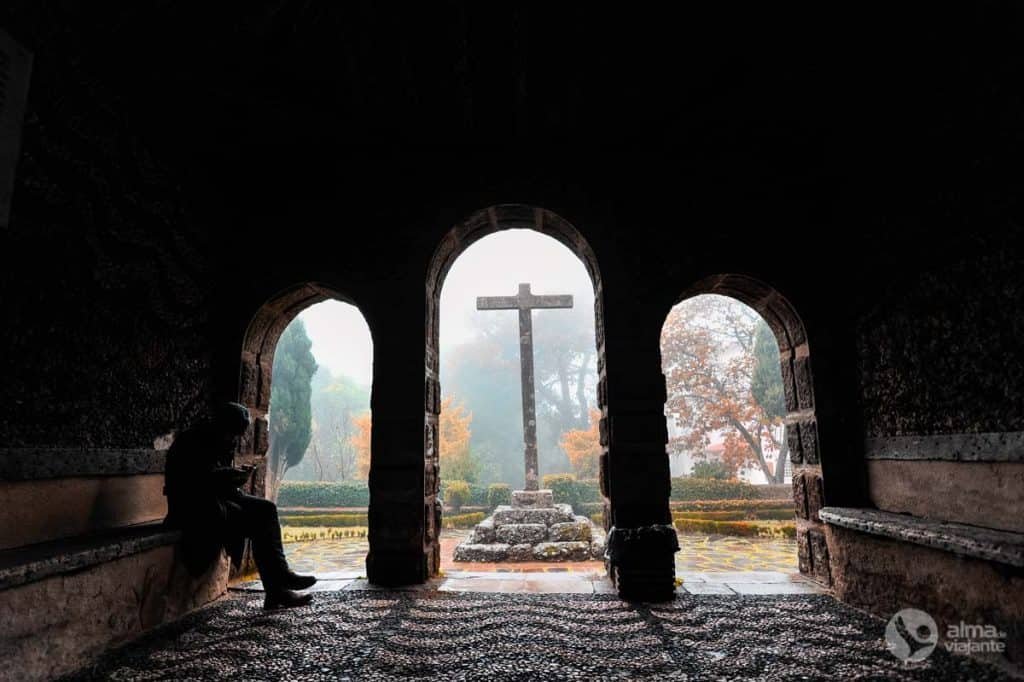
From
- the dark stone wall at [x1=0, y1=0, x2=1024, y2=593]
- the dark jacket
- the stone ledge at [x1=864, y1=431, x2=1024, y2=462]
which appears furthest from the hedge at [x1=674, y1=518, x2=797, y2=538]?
the dark jacket

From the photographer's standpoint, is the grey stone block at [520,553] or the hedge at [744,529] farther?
the hedge at [744,529]

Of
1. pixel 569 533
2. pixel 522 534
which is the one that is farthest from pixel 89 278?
pixel 569 533

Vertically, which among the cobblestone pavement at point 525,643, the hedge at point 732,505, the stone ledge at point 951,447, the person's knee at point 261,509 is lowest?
the hedge at point 732,505

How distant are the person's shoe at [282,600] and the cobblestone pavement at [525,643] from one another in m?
0.10

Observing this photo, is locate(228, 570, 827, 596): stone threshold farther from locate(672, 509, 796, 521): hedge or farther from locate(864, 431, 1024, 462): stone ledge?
locate(672, 509, 796, 521): hedge

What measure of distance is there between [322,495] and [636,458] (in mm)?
15825

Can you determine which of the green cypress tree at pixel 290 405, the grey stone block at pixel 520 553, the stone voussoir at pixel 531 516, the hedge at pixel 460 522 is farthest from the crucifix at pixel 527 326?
the green cypress tree at pixel 290 405

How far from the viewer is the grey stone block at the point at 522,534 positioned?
750cm

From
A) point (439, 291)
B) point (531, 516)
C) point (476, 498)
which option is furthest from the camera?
point (476, 498)

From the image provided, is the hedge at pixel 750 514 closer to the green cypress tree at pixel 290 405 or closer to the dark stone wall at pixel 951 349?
the dark stone wall at pixel 951 349

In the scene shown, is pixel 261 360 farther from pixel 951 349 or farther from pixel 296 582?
pixel 951 349

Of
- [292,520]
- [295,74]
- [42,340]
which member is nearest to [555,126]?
[295,74]

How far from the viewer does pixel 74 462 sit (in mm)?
2742

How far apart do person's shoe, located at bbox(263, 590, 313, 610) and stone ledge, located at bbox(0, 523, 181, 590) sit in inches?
27.3
